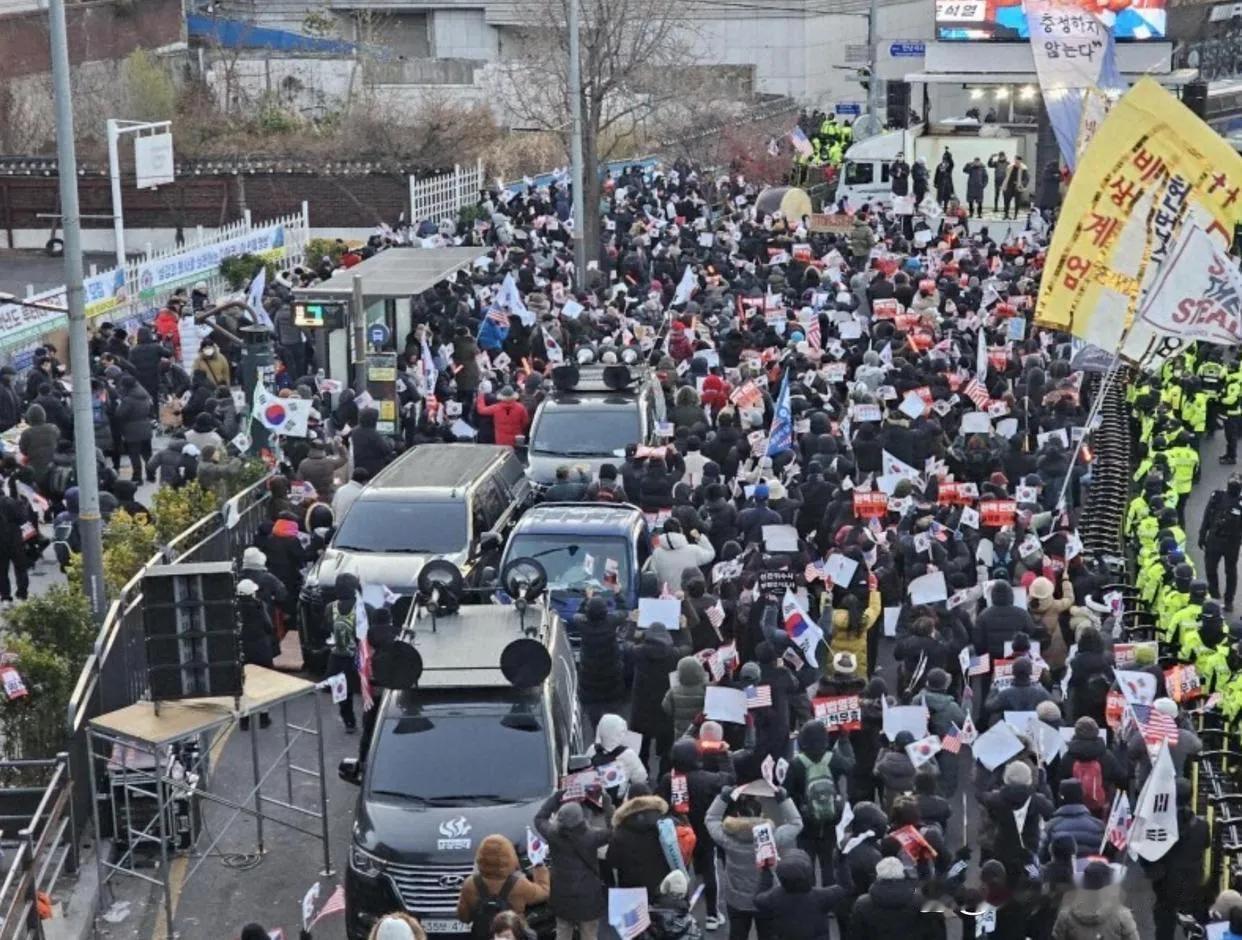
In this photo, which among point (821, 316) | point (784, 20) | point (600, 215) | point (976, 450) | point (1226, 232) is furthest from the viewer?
point (784, 20)

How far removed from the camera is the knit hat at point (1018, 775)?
531 inches

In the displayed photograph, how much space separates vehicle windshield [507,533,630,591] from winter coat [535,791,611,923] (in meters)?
6.19

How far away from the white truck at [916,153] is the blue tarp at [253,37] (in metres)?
17.5

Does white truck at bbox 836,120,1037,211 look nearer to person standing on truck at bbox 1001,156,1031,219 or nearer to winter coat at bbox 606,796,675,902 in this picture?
person standing on truck at bbox 1001,156,1031,219

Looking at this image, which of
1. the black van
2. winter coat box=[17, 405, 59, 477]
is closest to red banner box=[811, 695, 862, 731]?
the black van

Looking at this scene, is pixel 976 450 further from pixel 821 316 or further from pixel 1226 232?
pixel 821 316

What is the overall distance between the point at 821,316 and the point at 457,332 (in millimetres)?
4776

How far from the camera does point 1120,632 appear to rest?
17875 millimetres

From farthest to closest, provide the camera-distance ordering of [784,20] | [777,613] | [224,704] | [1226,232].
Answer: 1. [784,20]
2. [1226,232]
3. [777,613]
4. [224,704]

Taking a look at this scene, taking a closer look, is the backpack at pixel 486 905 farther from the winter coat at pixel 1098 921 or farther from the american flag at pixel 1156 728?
the american flag at pixel 1156 728

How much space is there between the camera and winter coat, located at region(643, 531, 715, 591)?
62.3ft

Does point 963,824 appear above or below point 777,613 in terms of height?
below

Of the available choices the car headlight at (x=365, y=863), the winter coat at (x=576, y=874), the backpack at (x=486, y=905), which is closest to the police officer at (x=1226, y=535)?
the winter coat at (x=576, y=874)

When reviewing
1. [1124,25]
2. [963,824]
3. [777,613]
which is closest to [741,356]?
[777,613]
